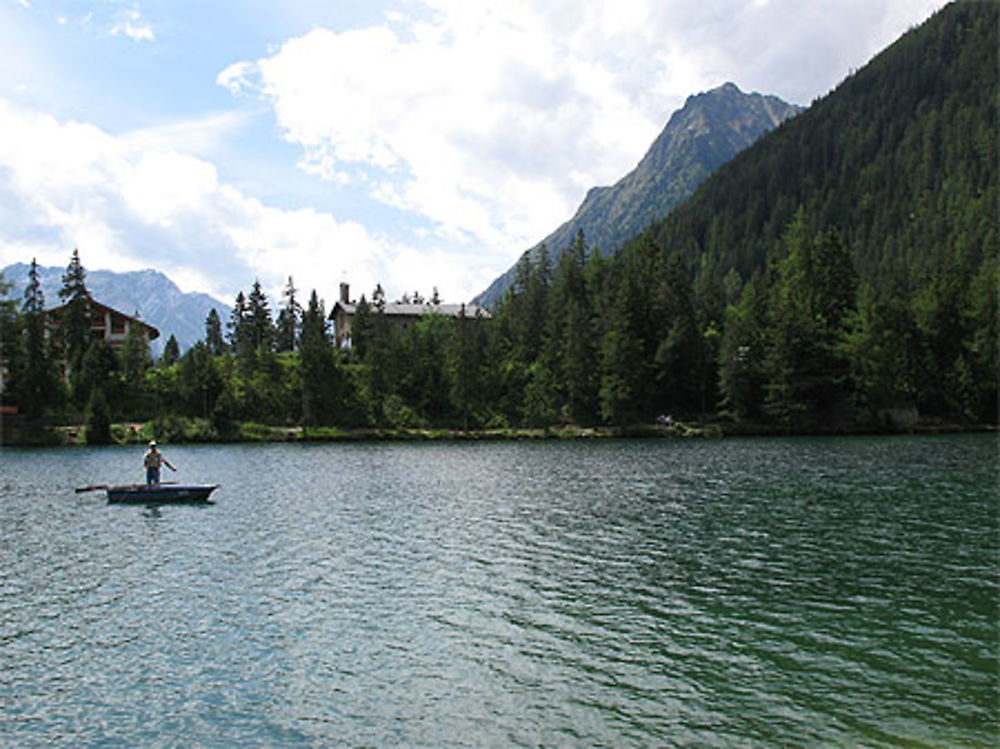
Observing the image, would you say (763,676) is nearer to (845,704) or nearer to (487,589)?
(845,704)

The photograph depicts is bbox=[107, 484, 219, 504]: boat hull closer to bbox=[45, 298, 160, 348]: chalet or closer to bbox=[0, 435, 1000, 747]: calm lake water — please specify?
bbox=[0, 435, 1000, 747]: calm lake water

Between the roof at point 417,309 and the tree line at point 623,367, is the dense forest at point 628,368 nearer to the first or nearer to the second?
the tree line at point 623,367

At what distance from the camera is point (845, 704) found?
16359mm

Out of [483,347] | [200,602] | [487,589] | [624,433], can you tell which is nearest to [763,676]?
[487,589]

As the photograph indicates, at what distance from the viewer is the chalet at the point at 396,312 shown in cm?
17575

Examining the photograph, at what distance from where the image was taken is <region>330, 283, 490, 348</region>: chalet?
175750mm

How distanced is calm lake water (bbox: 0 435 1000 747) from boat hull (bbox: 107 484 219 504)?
1.76 meters

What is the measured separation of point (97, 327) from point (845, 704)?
6165 inches

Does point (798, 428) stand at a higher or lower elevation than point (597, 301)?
lower

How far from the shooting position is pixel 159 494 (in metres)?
48.6

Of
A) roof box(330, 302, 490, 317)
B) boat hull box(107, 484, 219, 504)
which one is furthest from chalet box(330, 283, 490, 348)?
boat hull box(107, 484, 219, 504)

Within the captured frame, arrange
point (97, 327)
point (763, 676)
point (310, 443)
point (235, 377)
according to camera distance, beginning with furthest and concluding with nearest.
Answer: point (97, 327) → point (235, 377) → point (310, 443) → point (763, 676)

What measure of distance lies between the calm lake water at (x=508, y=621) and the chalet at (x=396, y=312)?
129329mm

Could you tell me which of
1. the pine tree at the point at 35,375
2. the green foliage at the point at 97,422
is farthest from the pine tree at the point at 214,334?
the green foliage at the point at 97,422
